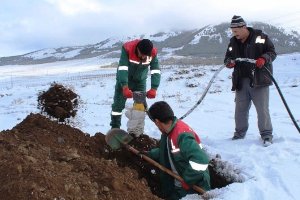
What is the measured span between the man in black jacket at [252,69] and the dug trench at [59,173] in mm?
1232

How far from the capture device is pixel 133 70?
6664mm

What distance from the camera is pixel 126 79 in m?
6.33

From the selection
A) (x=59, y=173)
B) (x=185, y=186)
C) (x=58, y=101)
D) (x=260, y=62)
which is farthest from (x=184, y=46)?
(x=59, y=173)

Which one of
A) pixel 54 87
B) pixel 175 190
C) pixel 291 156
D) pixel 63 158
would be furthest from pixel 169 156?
pixel 54 87

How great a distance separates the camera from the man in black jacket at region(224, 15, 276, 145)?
6.49m

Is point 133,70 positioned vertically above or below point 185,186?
above

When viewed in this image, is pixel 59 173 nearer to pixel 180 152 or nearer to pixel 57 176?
pixel 57 176

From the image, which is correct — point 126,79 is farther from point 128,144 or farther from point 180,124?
point 180,124

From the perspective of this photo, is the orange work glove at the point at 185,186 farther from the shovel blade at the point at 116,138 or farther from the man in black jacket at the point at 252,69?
the man in black jacket at the point at 252,69

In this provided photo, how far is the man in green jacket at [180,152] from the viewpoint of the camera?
187 inches

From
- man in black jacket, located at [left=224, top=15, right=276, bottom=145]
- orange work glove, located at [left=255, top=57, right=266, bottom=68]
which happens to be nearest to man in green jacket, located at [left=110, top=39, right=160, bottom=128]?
man in black jacket, located at [left=224, top=15, right=276, bottom=145]

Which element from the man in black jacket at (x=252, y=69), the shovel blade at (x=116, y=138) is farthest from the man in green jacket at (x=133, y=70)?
Answer: the man in black jacket at (x=252, y=69)

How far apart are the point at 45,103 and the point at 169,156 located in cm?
256

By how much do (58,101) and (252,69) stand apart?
3.03 metres
